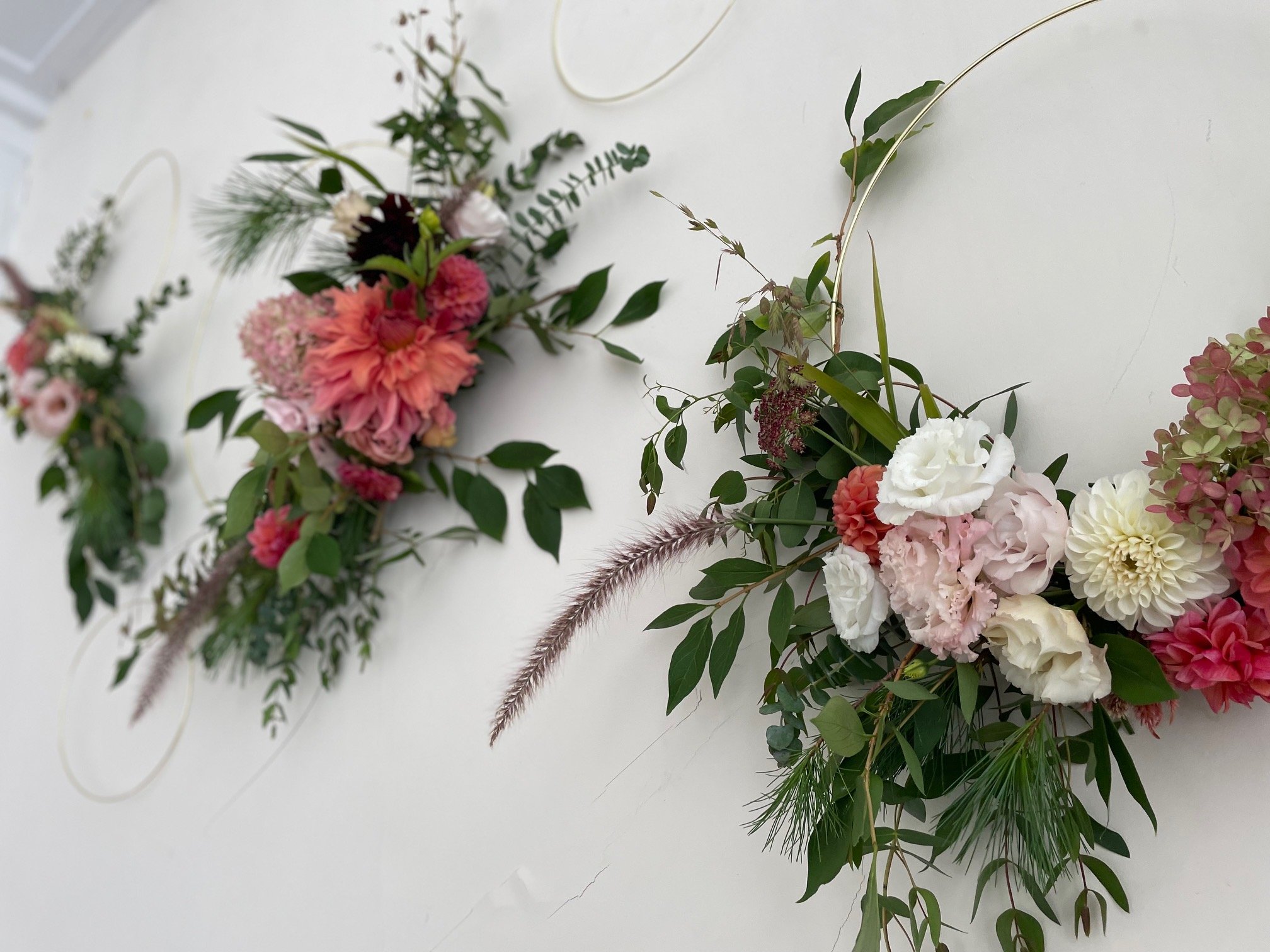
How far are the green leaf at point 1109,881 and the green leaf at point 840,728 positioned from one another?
17 centimetres

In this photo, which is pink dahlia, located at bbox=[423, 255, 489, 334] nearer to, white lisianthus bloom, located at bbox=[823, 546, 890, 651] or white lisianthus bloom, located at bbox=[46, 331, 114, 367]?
white lisianthus bloom, located at bbox=[823, 546, 890, 651]

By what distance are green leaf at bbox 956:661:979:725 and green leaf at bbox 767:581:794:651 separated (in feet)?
0.42

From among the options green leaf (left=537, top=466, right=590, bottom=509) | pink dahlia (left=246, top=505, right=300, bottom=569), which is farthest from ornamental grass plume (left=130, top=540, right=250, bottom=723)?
green leaf (left=537, top=466, right=590, bottom=509)

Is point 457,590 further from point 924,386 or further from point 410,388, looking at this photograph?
point 924,386

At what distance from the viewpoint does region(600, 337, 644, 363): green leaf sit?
0.93m

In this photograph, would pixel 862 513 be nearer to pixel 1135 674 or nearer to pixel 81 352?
pixel 1135 674

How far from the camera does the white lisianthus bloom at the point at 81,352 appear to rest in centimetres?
160

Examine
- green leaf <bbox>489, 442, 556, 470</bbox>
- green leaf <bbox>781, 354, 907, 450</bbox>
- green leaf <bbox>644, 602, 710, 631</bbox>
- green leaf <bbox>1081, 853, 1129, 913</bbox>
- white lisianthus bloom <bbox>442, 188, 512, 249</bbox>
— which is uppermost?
white lisianthus bloom <bbox>442, 188, 512, 249</bbox>

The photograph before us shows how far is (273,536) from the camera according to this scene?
1082 millimetres

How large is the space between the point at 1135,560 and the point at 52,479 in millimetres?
1645

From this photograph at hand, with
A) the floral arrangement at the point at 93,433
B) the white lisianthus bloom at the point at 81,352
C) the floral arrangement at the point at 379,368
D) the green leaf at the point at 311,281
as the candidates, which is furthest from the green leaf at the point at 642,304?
the white lisianthus bloom at the point at 81,352

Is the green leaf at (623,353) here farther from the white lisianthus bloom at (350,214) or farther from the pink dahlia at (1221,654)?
the pink dahlia at (1221,654)

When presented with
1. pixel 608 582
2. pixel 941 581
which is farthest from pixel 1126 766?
pixel 608 582

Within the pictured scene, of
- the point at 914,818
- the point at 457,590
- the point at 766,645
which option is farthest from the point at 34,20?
the point at 914,818
